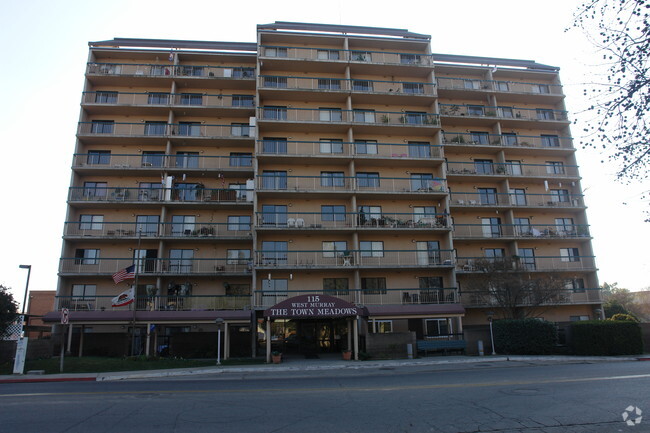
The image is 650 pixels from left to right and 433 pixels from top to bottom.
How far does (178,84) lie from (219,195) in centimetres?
1126

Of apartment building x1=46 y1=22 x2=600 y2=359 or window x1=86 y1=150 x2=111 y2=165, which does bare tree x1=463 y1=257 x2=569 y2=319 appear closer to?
apartment building x1=46 y1=22 x2=600 y2=359

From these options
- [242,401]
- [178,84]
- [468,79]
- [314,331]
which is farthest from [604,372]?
[178,84]

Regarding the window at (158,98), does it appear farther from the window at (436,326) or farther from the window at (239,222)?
the window at (436,326)

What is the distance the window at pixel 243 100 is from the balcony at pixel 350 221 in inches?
419

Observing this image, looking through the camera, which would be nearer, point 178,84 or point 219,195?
point 219,195

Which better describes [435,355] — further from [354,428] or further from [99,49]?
[99,49]

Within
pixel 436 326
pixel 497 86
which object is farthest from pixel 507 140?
pixel 436 326

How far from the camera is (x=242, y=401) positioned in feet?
36.0

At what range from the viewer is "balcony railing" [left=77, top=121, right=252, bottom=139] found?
34.8 metres

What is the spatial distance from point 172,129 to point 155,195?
5723 mm

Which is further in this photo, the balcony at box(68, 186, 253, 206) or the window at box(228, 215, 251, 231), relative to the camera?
the window at box(228, 215, 251, 231)

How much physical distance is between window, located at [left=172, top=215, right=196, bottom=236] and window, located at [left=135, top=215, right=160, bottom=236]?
134 centimetres

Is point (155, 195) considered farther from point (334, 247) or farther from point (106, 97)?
point (334, 247)

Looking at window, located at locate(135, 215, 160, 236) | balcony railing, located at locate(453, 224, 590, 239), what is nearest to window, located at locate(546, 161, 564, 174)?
balcony railing, located at locate(453, 224, 590, 239)
